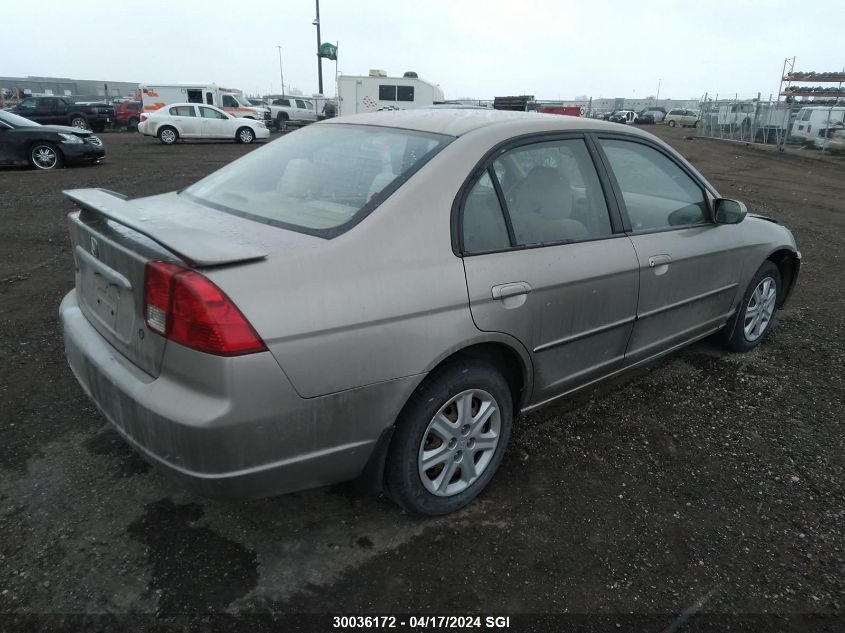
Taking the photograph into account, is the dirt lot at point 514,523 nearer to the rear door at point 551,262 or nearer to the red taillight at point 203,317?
the rear door at point 551,262

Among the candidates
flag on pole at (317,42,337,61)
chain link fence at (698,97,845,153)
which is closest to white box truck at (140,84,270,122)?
flag on pole at (317,42,337,61)

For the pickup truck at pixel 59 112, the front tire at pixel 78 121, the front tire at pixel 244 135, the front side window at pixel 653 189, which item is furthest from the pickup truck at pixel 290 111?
the front side window at pixel 653 189

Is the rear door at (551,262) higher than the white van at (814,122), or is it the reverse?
the white van at (814,122)

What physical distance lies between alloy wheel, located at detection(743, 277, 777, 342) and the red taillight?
3.64 metres

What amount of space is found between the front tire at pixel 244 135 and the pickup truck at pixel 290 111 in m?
10.2

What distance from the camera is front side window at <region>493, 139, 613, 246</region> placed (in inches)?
104

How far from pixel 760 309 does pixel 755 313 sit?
0.25 ft

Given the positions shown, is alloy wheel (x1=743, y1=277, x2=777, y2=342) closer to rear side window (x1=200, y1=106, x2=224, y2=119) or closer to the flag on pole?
rear side window (x1=200, y1=106, x2=224, y2=119)

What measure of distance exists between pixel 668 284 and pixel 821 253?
5695 mm

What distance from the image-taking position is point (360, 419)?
83.1 inches

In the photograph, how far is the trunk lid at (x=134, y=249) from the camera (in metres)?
1.96

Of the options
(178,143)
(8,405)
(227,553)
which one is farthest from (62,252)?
(178,143)

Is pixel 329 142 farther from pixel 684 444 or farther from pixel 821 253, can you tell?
pixel 821 253

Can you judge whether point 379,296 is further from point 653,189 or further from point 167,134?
point 167,134
